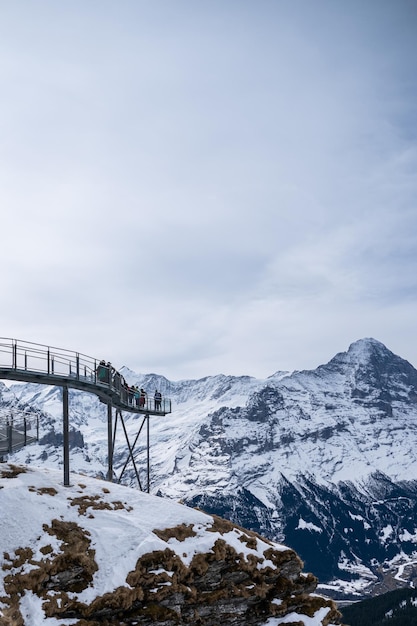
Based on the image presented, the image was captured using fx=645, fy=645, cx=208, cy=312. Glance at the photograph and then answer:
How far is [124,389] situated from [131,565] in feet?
93.3

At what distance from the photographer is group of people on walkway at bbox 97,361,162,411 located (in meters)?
57.1

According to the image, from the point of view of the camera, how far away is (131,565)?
37.5m

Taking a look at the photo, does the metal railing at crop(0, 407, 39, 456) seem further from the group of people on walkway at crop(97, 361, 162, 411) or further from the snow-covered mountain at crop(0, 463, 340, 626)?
the group of people on walkway at crop(97, 361, 162, 411)

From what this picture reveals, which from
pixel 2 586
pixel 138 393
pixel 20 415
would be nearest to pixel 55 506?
pixel 2 586

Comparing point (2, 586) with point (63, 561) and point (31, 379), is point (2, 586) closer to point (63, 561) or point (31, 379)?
point (63, 561)

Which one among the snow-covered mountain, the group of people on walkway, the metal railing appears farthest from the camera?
the group of people on walkway

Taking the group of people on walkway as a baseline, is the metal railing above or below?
below

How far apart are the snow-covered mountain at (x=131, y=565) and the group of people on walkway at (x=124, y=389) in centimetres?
1200

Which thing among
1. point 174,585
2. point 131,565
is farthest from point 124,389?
point 174,585

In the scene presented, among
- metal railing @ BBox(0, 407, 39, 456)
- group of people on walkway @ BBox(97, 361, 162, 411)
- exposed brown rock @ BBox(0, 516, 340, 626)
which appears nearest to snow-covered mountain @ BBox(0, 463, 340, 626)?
exposed brown rock @ BBox(0, 516, 340, 626)

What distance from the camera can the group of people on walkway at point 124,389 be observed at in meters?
57.1

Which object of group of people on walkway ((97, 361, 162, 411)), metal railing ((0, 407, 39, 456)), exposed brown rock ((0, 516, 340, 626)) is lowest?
exposed brown rock ((0, 516, 340, 626))

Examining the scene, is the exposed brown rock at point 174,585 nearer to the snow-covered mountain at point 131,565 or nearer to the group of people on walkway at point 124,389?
the snow-covered mountain at point 131,565

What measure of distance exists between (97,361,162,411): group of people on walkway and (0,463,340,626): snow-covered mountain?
12000mm
